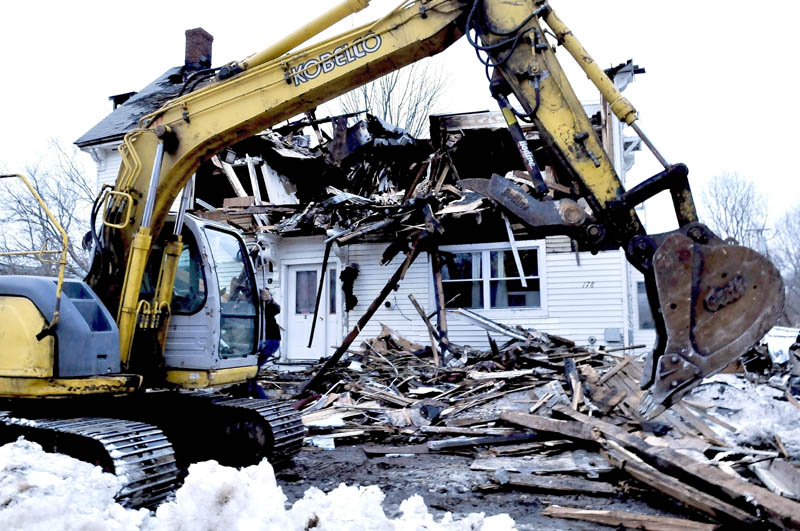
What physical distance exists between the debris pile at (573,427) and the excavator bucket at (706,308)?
3.55 feet

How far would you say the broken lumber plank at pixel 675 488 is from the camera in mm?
4605

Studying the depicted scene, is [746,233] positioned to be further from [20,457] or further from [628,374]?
[20,457]

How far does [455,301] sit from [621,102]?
35.1 feet

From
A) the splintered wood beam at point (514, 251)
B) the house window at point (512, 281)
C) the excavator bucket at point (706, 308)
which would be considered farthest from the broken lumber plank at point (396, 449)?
the house window at point (512, 281)

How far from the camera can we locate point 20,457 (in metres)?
3.17

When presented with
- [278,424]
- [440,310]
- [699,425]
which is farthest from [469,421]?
[440,310]

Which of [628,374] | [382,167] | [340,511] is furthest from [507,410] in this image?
[382,167]

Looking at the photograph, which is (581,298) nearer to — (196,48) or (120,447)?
(120,447)

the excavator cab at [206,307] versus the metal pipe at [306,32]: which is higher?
the metal pipe at [306,32]

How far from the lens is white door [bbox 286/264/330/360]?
1627 cm

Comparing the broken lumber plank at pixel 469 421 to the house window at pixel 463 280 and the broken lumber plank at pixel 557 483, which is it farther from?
the house window at pixel 463 280

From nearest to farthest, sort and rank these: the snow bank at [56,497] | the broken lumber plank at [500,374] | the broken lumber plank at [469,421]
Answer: the snow bank at [56,497] → the broken lumber plank at [469,421] → the broken lumber plank at [500,374]

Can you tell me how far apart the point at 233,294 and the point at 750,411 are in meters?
6.73

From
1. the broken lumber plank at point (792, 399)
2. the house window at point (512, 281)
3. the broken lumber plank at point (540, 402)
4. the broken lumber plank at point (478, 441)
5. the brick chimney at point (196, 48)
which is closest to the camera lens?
the broken lumber plank at point (478, 441)
